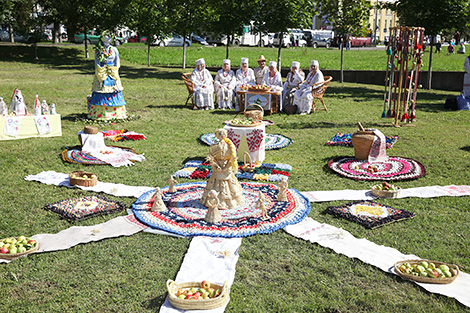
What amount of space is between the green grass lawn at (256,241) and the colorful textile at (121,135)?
35 cm

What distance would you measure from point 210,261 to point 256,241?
A: 2.77 ft

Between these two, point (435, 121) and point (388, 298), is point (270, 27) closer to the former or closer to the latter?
point (435, 121)

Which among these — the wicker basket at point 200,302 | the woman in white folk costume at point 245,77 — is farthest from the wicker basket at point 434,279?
the woman in white folk costume at point 245,77

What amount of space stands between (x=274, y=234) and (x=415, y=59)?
27.0 ft

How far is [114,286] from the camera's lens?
5.34m

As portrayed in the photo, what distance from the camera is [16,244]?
604 centimetres

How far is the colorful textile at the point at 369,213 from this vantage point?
691 centimetres

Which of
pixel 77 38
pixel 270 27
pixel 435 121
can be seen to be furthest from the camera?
pixel 77 38

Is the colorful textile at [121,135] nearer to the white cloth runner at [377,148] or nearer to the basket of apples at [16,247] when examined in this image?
the white cloth runner at [377,148]

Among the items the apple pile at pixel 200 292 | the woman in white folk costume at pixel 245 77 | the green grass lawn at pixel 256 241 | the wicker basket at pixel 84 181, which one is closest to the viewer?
the apple pile at pixel 200 292

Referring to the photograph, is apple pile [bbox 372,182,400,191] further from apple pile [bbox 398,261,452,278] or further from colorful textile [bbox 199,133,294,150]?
colorful textile [bbox 199,133,294,150]

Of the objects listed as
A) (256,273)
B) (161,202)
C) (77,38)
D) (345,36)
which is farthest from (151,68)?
(256,273)

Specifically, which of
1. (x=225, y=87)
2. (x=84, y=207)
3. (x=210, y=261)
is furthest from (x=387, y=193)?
(x=225, y=87)

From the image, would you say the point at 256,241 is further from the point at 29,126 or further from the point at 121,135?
the point at 29,126
